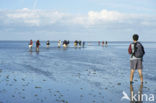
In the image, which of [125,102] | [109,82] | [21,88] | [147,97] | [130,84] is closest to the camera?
[125,102]

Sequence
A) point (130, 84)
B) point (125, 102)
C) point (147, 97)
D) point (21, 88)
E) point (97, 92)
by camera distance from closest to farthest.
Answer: point (125, 102)
point (147, 97)
point (97, 92)
point (21, 88)
point (130, 84)

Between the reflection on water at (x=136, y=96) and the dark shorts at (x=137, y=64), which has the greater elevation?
the dark shorts at (x=137, y=64)

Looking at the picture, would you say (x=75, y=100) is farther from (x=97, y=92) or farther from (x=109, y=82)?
(x=109, y=82)

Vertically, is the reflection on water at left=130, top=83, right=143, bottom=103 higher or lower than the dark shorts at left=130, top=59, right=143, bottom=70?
lower

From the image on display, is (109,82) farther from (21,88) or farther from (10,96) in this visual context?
(10,96)

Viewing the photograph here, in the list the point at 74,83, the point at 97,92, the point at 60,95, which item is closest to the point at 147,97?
the point at 97,92

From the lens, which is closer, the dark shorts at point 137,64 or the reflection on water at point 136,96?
the reflection on water at point 136,96

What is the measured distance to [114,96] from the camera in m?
9.19

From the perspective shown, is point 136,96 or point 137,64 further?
point 137,64

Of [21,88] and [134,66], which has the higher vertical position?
[134,66]

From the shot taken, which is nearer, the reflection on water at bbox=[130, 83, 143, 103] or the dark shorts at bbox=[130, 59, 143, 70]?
the reflection on water at bbox=[130, 83, 143, 103]

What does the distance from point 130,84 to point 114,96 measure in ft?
8.71

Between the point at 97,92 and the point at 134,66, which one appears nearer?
the point at 97,92

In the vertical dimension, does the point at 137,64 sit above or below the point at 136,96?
above
